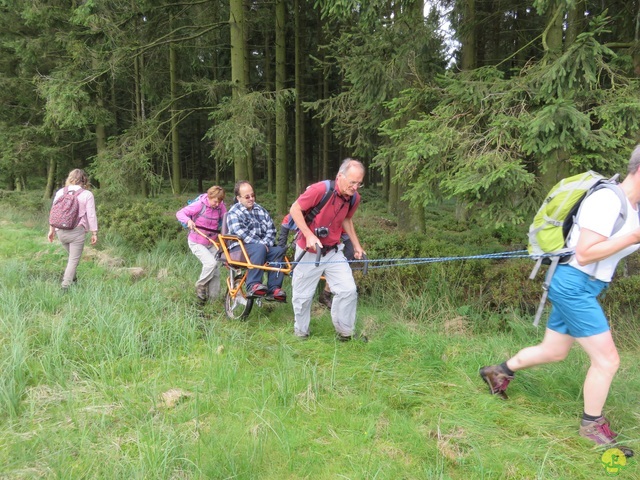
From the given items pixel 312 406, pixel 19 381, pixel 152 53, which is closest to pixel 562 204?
pixel 312 406

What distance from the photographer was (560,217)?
2.79 m

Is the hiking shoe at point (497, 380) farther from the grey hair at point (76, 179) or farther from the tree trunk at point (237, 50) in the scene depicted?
the tree trunk at point (237, 50)

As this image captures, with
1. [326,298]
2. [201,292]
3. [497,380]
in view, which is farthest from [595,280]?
[201,292]

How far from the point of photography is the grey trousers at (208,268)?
5492mm

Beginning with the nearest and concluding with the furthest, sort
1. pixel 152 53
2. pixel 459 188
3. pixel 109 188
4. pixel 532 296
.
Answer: pixel 459 188
pixel 532 296
pixel 109 188
pixel 152 53

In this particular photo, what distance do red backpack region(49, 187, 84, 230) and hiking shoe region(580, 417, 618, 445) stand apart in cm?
620

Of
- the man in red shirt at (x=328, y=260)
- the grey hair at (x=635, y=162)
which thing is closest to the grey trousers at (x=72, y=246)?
the man in red shirt at (x=328, y=260)

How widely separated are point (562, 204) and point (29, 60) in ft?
53.2

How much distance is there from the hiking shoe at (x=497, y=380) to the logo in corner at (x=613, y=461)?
775 millimetres

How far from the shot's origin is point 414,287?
5582mm

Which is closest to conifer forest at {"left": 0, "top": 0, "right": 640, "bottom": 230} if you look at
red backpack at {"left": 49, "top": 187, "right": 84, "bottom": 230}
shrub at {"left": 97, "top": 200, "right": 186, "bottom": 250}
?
shrub at {"left": 97, "top": 200, "right": 186, "bottom": 250}

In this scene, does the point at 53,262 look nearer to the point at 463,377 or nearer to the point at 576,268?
the point at 463,377

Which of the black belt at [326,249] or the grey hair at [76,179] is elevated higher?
the grey hair at [76,179]

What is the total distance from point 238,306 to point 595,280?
3849 mm
